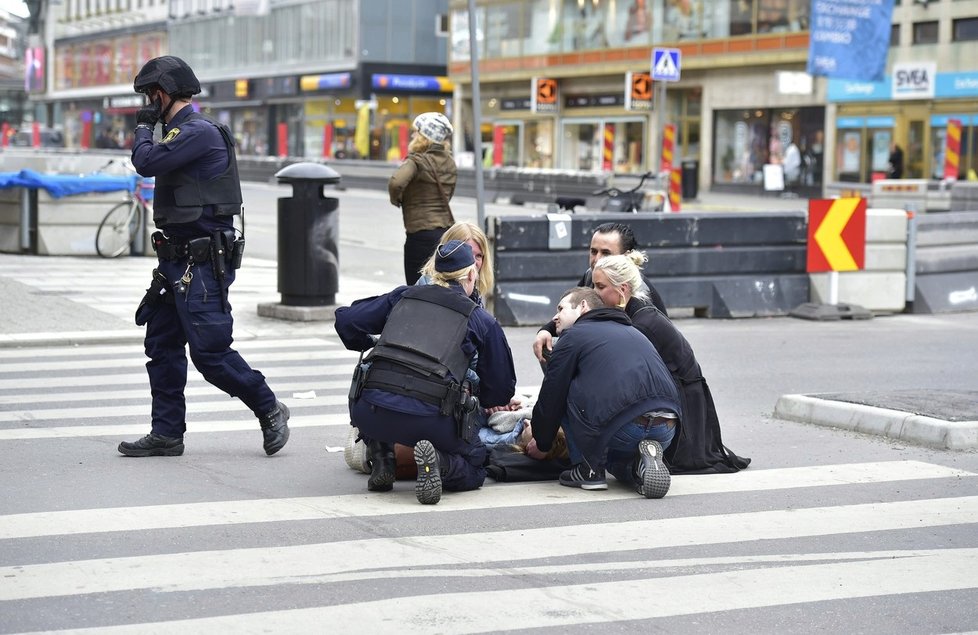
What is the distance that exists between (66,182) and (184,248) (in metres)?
11.9

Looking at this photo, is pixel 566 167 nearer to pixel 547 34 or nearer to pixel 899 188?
pixel 547 34

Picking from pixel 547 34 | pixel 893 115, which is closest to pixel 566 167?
pixel 547 34

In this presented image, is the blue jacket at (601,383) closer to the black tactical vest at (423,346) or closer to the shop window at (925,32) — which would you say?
the black tactical vest at (423,346)

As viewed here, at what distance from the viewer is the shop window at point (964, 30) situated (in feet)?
129

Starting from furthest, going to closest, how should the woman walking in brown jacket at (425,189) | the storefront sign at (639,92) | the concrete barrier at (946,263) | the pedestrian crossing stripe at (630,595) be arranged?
the storefront sign at (639,92), the concrete barrier at (946,263), the woman walking in brown jacket at (425,189), the pedestrian crossing stripe at (630,595)

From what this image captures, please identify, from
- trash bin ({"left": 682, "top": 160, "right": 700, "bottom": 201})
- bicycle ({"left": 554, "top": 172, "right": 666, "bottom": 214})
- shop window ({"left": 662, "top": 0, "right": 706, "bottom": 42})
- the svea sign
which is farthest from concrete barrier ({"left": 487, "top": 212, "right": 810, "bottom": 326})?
shop window ({"left": 662, "top": 0, "right": 706, "bottom": 42})

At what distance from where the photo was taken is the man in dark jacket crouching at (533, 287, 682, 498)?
6.72m

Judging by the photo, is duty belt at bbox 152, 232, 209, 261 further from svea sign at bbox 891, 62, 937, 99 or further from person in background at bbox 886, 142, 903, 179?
svea sign at bbox 891, 62, 937, 99

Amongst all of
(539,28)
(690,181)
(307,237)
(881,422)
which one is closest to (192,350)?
(881,422)

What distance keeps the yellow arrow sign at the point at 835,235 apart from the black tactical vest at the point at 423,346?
915cm

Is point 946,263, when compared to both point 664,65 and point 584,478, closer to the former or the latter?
point 664,65

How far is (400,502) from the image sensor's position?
21.5ft

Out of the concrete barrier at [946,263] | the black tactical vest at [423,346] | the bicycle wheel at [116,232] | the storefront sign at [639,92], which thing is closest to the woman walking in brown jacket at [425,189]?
the black tactical vest at [423,346]

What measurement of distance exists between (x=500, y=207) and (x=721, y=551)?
1138 inches
